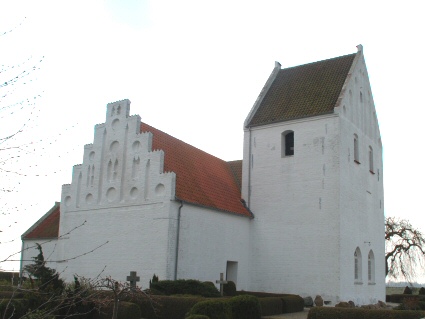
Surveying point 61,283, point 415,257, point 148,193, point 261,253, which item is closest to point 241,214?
point 261,253

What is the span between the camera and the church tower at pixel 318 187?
21.5 meters

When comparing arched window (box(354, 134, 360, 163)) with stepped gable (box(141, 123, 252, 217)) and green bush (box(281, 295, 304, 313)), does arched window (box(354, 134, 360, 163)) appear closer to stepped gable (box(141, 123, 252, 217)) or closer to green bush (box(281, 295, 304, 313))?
stepped gable (box(141, 123, 252, 217))

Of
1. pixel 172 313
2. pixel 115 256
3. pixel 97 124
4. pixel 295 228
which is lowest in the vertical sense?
pixel 172 313

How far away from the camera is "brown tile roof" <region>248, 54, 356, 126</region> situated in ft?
76.9

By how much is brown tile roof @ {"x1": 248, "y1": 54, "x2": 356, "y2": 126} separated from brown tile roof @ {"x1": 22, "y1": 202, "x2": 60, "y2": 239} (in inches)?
478

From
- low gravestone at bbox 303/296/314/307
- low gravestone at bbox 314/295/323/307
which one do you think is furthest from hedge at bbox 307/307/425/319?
low gravestone at bbox 303/296/314/307

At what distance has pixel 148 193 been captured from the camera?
20188 millimetres

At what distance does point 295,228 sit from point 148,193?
23.2ft

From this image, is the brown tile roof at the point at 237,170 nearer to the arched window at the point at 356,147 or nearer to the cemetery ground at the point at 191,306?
the arched window at the point at 356,147

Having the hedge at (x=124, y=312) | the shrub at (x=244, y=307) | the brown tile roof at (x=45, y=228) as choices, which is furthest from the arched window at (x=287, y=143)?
the brown tile roof at (x=45, y=228)

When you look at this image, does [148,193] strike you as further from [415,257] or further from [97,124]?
[415,257]

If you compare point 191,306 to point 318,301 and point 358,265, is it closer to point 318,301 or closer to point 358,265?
point 318,301

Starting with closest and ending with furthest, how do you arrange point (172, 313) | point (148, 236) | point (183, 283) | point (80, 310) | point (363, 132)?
point (80, 310) < point (172, 313) < point (183, 283) < point (148, 236) < point (363, 132)

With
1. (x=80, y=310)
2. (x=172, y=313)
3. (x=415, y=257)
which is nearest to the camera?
(x=80, y=310)
